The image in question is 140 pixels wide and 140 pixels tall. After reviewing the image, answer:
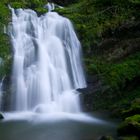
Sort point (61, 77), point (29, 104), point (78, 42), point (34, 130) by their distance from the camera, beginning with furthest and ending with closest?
1. point (78, 42)
2. point (61, 77)
3. point (29, 104)
4. point (34, 130)

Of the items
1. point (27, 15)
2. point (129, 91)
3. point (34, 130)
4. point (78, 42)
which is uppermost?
point (27, 15)

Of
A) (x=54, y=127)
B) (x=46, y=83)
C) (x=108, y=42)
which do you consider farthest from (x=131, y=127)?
(x=108, y=42)

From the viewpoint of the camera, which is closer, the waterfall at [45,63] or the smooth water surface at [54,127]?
the smooth water surface at [54,127]

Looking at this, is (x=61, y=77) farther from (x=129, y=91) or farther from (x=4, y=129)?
(x=4, y=129)

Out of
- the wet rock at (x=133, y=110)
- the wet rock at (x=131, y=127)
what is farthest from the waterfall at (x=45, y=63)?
the wet rock at (x=131, y=127)

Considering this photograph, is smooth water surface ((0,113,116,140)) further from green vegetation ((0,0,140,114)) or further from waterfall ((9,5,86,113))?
green vegetation ((0,0,140,114))

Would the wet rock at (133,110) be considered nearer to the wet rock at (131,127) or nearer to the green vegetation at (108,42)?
the wet rock at (131,127)

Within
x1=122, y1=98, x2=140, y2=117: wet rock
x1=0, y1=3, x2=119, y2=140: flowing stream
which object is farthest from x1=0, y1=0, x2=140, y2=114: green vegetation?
x1=122, y1=98, x2=140, y2=117: wet rock

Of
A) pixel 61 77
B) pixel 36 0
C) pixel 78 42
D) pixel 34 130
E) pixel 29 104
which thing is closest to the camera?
pixel 34 130

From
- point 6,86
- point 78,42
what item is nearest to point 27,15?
point 78,42

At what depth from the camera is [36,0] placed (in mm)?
25234

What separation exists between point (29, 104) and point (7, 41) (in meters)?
3.80

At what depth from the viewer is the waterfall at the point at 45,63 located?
19.0 m

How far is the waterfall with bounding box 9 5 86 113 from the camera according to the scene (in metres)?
19.0
